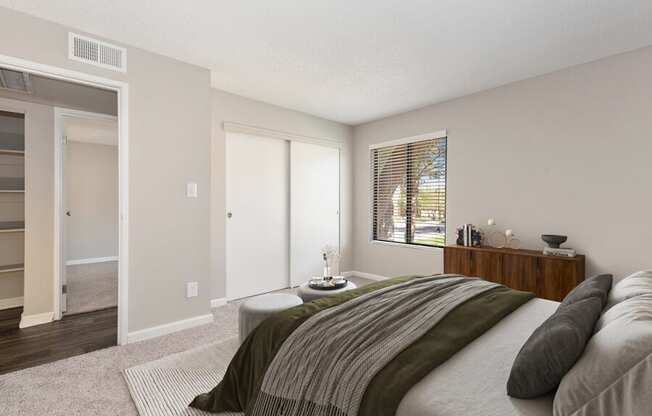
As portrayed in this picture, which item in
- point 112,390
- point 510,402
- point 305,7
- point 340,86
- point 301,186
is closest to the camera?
point 510,402

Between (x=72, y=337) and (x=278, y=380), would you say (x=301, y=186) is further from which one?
(x=278, y=380)

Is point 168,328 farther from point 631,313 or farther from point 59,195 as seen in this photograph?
point 631,313

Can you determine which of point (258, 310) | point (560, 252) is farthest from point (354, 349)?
point (560, 252)

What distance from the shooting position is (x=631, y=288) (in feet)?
4.73

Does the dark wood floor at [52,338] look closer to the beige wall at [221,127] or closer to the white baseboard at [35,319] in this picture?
the white baseboard at [35,319]

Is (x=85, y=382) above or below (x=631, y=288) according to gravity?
below

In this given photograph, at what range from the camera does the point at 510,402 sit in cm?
99

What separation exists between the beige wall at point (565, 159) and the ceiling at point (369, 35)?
0.23 metres

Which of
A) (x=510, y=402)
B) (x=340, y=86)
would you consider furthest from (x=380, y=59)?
(x=510, y=402)

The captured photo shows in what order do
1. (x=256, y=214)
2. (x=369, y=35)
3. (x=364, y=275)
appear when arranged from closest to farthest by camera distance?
(x=369, y=35) < (x=256, y=214) < (x=364, y=275)

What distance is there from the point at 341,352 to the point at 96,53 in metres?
2.94

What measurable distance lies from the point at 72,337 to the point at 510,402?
135 inches

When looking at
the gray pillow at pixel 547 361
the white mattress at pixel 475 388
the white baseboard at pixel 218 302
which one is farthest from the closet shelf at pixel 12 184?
the gray pillow at pixel 547 361

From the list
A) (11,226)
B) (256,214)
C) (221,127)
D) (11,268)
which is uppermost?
(221,127)
